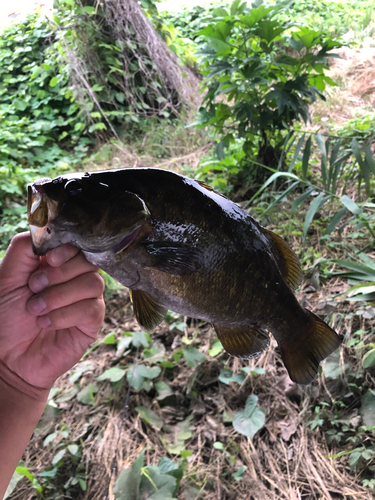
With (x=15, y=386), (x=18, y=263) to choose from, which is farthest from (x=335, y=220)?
(x=15, y=386)

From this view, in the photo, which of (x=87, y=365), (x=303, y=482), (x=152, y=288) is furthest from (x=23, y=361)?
(x=303, y=482)

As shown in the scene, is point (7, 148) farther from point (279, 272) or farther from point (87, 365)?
point (279, 272)

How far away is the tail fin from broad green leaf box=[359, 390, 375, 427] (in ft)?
3.47

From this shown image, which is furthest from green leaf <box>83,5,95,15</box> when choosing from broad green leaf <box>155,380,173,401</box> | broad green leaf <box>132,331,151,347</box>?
broad green leaf <box>155,380,173,401</box>

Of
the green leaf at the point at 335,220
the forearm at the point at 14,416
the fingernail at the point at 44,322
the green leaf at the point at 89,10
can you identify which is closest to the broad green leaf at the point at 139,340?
the forearm at the point at 14,416

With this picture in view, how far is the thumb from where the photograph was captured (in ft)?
3.63

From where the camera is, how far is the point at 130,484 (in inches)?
67.1

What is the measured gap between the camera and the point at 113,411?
2.35 metres

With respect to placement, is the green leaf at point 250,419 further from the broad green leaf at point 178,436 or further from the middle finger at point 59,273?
the middle finger at point 59,273

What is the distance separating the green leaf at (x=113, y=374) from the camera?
2357 millimetres

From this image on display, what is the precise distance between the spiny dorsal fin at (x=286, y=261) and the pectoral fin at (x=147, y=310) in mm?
404

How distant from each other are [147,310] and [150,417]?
1504 mm

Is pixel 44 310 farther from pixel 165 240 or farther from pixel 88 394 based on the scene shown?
pixel 88 394

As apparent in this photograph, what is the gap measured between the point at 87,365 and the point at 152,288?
75.4 inches
